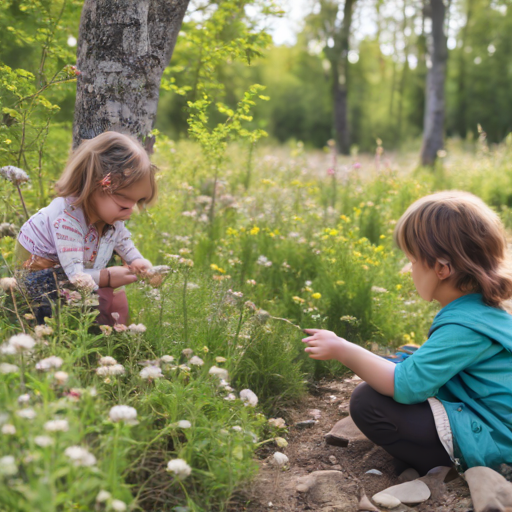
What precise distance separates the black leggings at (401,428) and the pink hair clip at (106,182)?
5.05 ft

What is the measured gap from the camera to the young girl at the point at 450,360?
2.01 m

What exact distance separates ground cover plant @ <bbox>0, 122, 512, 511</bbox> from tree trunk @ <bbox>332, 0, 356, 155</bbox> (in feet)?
46.2

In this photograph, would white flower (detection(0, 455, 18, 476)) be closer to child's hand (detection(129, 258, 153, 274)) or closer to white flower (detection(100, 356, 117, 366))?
white flower (detection(100, 356, 117, 366))

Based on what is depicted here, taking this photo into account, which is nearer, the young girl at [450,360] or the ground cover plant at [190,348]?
the ground cover plant at [190,348]

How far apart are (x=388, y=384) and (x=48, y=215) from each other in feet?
6.02

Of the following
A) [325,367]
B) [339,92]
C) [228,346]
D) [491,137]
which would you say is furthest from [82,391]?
[491,137]

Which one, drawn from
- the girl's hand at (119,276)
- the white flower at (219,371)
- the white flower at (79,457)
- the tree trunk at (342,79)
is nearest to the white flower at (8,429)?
the white flower at (79,457)

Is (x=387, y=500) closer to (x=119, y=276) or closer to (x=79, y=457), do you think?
(x=79, y=457)

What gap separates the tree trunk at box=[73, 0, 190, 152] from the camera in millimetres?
2828

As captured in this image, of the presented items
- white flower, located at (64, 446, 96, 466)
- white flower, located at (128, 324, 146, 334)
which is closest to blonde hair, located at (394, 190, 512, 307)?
white flower, located at (128, 324, 146, 334)

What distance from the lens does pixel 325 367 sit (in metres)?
3.18

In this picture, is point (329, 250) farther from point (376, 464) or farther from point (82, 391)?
point (82, 391)

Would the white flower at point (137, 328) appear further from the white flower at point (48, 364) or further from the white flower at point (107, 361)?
the white flower at point (48, 364)

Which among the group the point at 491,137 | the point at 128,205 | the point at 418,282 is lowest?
the point at 418,282
